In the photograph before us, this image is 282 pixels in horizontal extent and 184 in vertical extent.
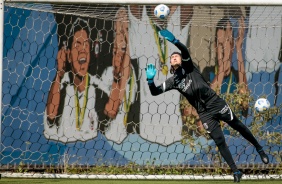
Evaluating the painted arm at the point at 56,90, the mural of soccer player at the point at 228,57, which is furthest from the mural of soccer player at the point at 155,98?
the painted arm at the point at 56,90

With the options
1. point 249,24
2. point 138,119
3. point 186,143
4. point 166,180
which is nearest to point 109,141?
point 138,119

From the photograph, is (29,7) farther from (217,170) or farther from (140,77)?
(217,170)

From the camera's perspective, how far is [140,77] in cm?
1163

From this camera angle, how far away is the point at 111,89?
11.6 m

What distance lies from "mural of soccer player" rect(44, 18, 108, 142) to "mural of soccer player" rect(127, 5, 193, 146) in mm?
710

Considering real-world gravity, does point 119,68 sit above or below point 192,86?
above

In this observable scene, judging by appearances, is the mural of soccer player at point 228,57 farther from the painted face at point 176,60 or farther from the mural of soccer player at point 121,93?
the painted face at point 176,60

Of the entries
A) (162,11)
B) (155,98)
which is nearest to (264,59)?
(155,98)

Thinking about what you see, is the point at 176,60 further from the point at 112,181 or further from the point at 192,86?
the point at 112,181

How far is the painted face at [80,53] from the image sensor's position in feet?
38.0

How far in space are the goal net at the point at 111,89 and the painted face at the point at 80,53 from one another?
0.02 meters

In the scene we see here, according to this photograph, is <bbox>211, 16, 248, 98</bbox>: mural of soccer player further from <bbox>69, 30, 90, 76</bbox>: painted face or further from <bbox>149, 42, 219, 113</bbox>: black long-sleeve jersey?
<bbox>149, 42, 219, 113</bbox>: black long-sleeve jersey

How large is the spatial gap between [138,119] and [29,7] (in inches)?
118

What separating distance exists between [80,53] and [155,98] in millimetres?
1357
